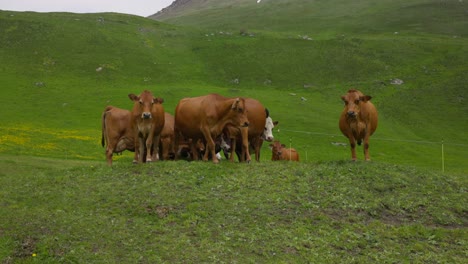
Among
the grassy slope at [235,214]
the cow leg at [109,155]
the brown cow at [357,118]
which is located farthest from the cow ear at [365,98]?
the cow leg at [109,155]

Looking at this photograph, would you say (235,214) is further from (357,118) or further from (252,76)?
(252,76)

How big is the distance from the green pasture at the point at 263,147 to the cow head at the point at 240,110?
1486 mm

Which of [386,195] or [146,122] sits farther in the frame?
[146,122]

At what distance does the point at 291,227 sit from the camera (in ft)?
40.0

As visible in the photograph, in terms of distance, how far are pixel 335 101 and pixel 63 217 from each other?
54.4 meters

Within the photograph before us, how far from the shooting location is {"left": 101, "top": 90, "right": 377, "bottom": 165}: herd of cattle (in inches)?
700

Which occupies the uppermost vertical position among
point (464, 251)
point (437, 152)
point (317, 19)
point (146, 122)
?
point (317, 19)

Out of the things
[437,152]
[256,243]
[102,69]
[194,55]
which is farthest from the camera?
[194,55]

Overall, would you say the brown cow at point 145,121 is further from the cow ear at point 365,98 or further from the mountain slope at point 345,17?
the mountain slope at point 345,17

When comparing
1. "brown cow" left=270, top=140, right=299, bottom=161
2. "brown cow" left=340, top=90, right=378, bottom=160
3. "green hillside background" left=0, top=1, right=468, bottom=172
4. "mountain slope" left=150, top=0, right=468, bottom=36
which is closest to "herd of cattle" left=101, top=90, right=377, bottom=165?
"brown cow" left=340, top=90, right=378, bottom=160

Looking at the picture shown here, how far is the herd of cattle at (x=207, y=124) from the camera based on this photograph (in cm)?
1778

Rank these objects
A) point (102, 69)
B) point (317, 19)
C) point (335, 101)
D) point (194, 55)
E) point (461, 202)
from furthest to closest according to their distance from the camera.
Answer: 1. point (317, 19)
2. point (194, 55)
3. point (102, 69)
4. point (335, 101)
5. point (461, 202)

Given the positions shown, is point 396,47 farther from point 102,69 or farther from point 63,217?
point 63,217

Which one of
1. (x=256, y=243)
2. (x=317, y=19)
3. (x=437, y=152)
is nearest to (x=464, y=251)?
(x=256, y=243)
